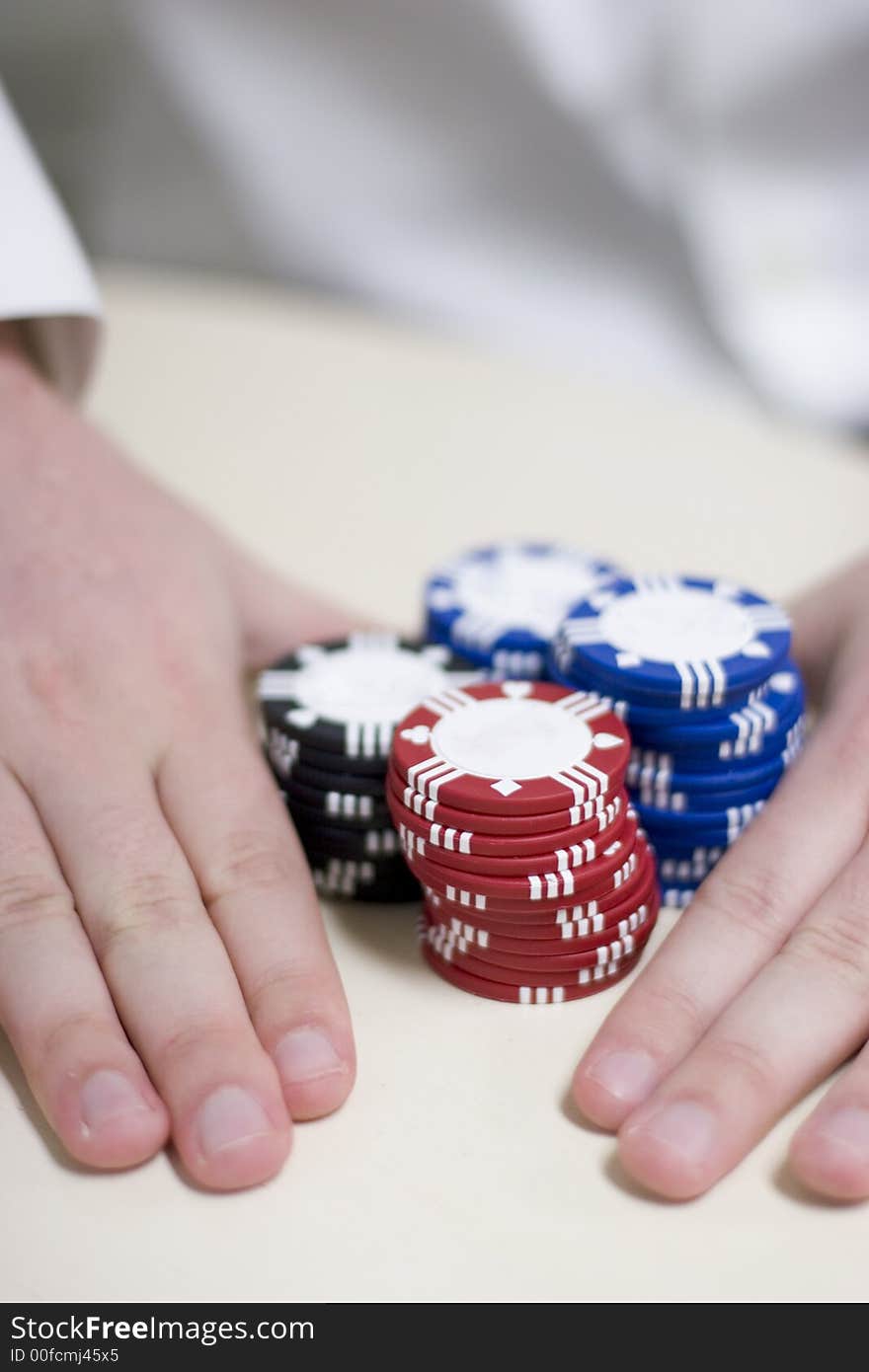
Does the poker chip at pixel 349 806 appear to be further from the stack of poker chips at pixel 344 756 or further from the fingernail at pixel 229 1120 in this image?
the fingernail at pixel 229 1120

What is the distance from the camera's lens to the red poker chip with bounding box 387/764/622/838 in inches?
43.1

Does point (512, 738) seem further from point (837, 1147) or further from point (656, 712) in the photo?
point (837, 1147)

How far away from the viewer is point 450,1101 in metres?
1.06

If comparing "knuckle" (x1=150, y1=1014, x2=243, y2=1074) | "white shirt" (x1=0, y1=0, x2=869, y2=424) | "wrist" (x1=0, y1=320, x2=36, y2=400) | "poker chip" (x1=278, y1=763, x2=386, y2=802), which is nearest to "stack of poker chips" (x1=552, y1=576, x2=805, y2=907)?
"poker chip" (x1=278, y1=763, x2=386, y2=802)

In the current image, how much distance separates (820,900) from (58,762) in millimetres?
673

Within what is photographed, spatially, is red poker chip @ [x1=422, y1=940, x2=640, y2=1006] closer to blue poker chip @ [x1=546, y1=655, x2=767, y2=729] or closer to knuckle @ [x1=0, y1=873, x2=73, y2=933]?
blue poker chip @ [x1=546, y1=655, x2=767, y2=729]

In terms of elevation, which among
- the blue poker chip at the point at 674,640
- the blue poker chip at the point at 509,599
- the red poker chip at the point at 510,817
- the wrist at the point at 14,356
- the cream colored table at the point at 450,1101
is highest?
the wrist at the point at 14,356

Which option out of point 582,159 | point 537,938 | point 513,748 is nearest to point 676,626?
point 513,748

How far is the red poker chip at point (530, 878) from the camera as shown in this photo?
1.10 meters

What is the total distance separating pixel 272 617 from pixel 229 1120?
2.38 feet

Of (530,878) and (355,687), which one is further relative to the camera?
(355,687)

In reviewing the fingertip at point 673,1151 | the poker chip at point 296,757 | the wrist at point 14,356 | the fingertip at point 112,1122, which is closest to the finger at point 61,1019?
the fingertip at point 112,1122

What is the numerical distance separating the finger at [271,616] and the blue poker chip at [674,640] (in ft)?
1.18
